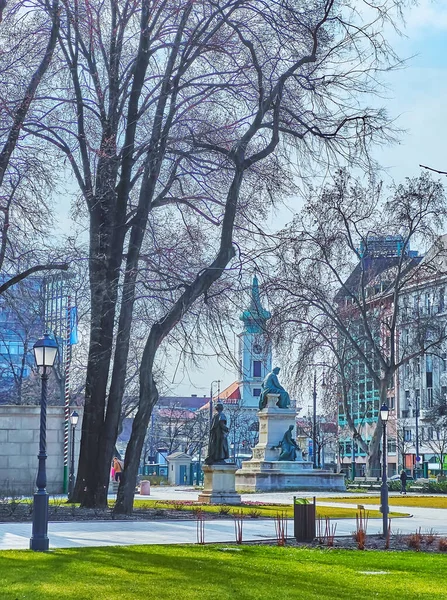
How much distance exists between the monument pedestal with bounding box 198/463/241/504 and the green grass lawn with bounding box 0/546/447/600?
16.1 m

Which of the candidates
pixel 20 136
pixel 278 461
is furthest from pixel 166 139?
pixel 278 461

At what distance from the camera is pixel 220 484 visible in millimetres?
33188

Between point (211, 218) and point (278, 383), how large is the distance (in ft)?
92.9

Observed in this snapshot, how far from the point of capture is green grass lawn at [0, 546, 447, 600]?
11214 millimetres

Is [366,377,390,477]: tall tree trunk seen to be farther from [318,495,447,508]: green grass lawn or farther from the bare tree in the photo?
the bare tree

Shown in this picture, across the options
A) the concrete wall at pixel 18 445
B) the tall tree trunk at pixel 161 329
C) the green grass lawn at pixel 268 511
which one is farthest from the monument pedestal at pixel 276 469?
the tall tree trunk at pixel 161 329

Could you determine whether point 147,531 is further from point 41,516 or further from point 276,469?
point 276,469

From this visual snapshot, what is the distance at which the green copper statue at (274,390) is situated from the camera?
53750 millimetres

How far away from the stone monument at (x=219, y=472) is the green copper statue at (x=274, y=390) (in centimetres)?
2001

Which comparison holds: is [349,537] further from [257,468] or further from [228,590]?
[257,468]

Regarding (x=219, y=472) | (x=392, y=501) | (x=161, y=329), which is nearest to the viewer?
(x=161, y=329)

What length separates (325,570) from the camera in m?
13.7

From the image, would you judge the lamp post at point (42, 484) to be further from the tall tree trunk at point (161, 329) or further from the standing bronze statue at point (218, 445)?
the standing bronze statue at point (218, 445)

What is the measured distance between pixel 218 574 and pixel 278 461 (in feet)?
127
